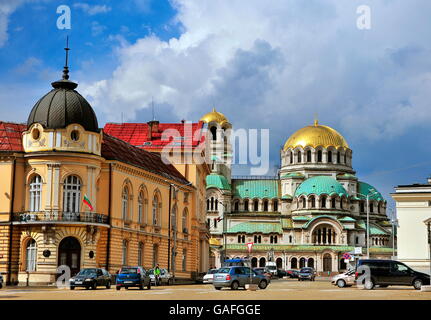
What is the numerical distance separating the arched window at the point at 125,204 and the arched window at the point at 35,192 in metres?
7.51

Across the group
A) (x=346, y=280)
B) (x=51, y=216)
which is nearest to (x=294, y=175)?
(x=346, y=280)

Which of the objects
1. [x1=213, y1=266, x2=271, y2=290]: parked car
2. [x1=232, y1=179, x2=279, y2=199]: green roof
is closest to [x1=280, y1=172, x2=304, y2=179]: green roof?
[x1=232, y1=179, x2=279, y2=199]: green roof

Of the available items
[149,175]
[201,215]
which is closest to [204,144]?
[201,215]

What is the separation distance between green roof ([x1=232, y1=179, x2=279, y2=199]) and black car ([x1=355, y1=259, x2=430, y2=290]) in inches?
4022

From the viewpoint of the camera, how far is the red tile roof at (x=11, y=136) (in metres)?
55.2

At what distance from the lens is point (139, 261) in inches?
2462

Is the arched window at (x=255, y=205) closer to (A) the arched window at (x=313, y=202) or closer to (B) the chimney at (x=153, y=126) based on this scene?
(A) the arched window at (x=313, y=202)

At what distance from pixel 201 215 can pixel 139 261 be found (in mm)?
21897

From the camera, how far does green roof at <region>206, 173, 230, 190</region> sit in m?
143

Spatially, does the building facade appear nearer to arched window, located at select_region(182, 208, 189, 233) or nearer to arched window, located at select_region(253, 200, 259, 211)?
arched window, located at select_region(182, 208, 189, 233)

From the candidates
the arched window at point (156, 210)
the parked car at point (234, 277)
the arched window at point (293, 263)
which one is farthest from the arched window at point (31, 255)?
the arched window at point (293, 263)

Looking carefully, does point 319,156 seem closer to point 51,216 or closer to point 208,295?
point 51,216

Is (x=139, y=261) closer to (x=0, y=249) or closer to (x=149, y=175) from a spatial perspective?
(x=149, y=175)

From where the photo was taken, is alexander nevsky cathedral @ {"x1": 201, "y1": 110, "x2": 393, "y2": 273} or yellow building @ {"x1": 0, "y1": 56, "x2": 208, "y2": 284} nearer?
yellow building @ {"x1": 0, "y1": 56, "x2": 208, "y2": 284}
